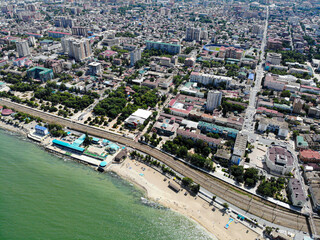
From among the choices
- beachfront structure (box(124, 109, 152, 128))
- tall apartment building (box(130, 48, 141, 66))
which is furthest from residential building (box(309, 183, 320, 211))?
tall apartment building (box(130, 48, 141, 66))

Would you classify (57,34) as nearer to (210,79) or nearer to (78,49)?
(78,49)

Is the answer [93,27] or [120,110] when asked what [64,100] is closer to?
[120,110]

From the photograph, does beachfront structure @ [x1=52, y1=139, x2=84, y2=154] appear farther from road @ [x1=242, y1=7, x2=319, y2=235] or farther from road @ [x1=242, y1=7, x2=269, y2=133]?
road @ [x1=242, y1=7, x2=269, y2=133]

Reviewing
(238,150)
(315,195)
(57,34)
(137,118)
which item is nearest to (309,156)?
(315,195)

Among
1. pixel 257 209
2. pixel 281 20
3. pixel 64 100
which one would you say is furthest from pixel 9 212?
pixel 281 20

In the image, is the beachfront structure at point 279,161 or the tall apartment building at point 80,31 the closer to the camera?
the beachfront structure at point 279,161

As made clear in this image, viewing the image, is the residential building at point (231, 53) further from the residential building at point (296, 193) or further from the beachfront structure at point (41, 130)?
the beachfront structure at point (41, 130)

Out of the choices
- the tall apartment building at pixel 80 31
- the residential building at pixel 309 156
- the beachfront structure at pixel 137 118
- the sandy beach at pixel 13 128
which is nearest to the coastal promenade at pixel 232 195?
the beachfront structure at pixel 137 118
